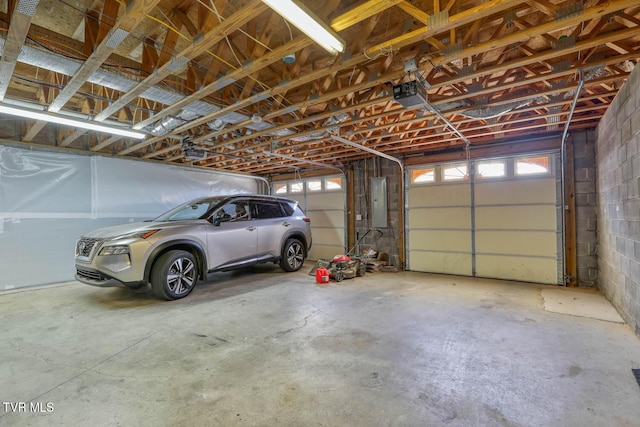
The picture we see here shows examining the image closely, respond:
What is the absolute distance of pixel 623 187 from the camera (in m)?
3.31

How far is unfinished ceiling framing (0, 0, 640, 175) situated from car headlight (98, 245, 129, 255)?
1799 millimetres

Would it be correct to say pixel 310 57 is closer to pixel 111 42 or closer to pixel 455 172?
pixel 111 42

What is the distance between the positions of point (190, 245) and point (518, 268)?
6090 millimetres

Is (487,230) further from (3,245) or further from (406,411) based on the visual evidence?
(3,245)

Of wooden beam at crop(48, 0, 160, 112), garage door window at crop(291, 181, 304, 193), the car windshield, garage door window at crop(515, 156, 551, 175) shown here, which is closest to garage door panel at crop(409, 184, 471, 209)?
garage door window at crop(515, 156, 551, 175)

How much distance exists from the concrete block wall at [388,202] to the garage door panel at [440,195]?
1.42 feet

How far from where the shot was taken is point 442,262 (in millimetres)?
6395

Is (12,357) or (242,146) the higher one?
(242,146)

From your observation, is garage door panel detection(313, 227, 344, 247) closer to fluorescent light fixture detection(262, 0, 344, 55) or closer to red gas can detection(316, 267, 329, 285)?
red gas can detection(316, 267, 329, 285)

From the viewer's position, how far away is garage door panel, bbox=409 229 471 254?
20.1ft

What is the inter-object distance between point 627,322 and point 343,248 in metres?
5.54

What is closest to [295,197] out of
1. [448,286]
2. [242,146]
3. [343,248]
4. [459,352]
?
[343,248]

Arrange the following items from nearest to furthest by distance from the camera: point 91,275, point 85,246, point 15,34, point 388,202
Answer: point 15,34, point 91,275, point 85,246, point 388,202

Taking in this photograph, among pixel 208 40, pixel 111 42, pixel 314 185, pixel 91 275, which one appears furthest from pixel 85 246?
pixel 314 185
